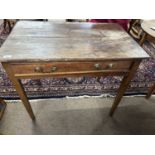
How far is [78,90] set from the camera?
66.6 inches

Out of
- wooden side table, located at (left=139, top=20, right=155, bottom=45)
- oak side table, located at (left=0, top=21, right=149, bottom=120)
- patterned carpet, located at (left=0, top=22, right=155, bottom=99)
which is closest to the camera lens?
oak side table, located at (left=0, top=21, right=149, bottom=120)

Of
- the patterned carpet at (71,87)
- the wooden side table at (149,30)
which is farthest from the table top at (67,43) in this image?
the patterned carpet at (71,87)

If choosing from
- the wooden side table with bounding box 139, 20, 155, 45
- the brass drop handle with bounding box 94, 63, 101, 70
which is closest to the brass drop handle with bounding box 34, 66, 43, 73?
the brass drop handle with bounding box 94, 63, 101, 70

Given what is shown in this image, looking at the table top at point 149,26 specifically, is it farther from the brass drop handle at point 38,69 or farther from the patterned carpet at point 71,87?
the brass drop handle at point 38,69

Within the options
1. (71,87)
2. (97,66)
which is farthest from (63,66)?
(71,87)

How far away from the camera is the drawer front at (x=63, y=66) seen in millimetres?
919

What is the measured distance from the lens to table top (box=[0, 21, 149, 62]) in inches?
35.5

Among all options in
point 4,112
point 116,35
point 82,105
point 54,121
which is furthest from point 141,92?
point 4,112

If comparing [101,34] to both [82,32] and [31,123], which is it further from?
[31,123]

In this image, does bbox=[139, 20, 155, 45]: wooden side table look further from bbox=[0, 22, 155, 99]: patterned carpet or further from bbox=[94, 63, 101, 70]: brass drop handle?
bbox=[94, 63, 101, 70]: brass drop handle

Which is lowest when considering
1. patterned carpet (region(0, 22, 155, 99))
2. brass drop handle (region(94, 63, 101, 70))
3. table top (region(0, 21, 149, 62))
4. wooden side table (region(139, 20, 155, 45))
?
patterned carpet (region(0, 22, 155, 99))

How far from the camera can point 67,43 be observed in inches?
40.3

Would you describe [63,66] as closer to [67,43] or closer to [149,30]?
[67,43]
